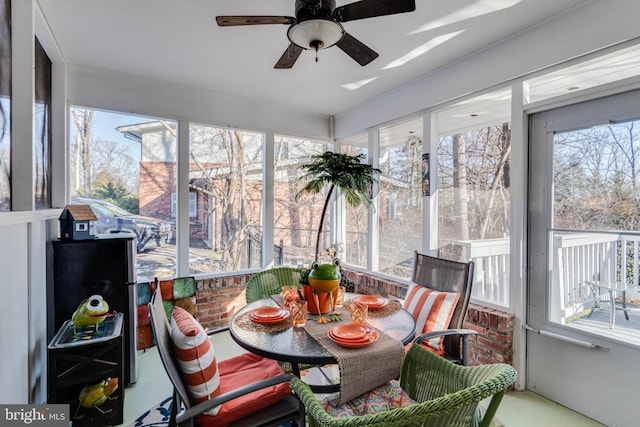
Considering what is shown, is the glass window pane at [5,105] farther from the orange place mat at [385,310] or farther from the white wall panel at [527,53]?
the white wall panel at [527,53]

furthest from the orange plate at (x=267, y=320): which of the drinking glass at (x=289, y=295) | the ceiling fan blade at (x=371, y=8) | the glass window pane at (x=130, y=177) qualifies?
the glass window pane at (x=130, y=177)

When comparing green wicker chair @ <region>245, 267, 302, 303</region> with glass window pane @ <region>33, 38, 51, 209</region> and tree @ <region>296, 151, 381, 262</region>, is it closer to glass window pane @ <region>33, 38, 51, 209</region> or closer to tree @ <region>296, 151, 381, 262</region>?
tree @ <region>296, 151, 381, 262</region>

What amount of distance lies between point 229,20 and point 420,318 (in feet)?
7.35

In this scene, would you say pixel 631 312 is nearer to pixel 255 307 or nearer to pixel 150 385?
pixel 255 307

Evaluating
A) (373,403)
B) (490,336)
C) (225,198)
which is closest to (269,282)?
(373,403)

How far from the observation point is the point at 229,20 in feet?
5.47

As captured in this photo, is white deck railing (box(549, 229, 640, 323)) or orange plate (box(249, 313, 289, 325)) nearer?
orange plate (box(249, 313, 289, 325))

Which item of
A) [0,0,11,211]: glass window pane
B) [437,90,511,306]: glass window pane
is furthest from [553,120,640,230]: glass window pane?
[0,0,11,211]: glass window pane

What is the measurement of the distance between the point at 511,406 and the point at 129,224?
374cm

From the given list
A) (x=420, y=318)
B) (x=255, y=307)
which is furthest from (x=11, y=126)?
(x=420, y=318)

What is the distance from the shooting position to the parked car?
312 cm

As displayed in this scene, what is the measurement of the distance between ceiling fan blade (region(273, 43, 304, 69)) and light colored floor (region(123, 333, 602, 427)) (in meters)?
2.61

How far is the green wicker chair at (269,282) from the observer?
2.64m

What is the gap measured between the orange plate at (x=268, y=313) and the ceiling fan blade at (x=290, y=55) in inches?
65.0
